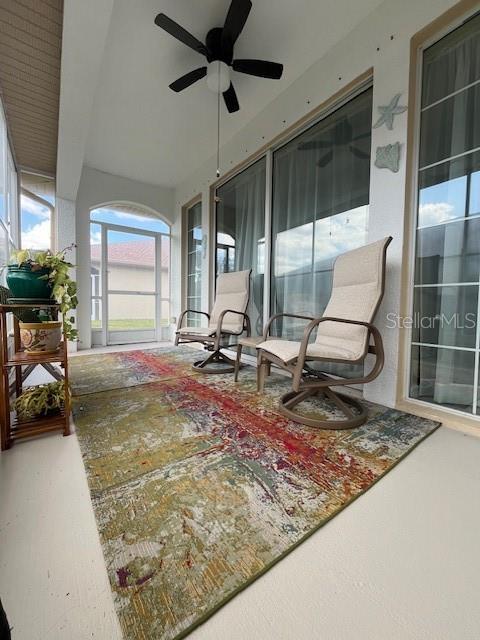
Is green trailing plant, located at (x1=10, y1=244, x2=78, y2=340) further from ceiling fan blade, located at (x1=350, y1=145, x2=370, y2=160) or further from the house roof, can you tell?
the house roof

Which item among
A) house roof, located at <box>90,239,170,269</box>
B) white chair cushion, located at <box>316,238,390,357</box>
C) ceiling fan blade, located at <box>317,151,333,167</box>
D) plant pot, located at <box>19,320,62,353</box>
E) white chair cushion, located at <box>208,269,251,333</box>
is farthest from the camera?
house roof, located at <box>90,239,170,269</box>

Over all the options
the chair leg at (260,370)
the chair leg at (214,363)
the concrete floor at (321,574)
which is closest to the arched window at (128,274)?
the chair leg at (214,363)

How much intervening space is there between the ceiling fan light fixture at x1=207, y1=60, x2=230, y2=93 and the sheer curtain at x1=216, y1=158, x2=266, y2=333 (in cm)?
90

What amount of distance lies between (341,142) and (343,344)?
1.76m

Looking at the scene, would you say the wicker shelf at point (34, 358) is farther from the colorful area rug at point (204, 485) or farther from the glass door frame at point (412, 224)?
the glass door frame at point (412, 224)

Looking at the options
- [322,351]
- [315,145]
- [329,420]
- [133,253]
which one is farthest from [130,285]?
[329,420]

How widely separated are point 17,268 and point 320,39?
9.16 ft

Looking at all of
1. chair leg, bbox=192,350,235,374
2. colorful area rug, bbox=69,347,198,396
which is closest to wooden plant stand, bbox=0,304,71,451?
colorful area rug, bbox=69,347,198,396

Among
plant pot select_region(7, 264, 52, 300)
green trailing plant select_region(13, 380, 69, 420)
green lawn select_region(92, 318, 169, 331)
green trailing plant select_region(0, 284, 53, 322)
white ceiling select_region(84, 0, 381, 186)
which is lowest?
green trailing plant select_region(13, 380, 69, 420)

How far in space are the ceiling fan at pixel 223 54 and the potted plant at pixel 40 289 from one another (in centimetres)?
171

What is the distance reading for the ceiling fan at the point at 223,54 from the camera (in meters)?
1.76

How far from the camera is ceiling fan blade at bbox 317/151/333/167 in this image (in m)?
2.38

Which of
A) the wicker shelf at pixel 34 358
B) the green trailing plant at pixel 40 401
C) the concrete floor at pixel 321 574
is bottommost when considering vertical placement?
the concrete floor at pixel 321 574

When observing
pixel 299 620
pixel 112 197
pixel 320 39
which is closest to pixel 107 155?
pixel 112 197
